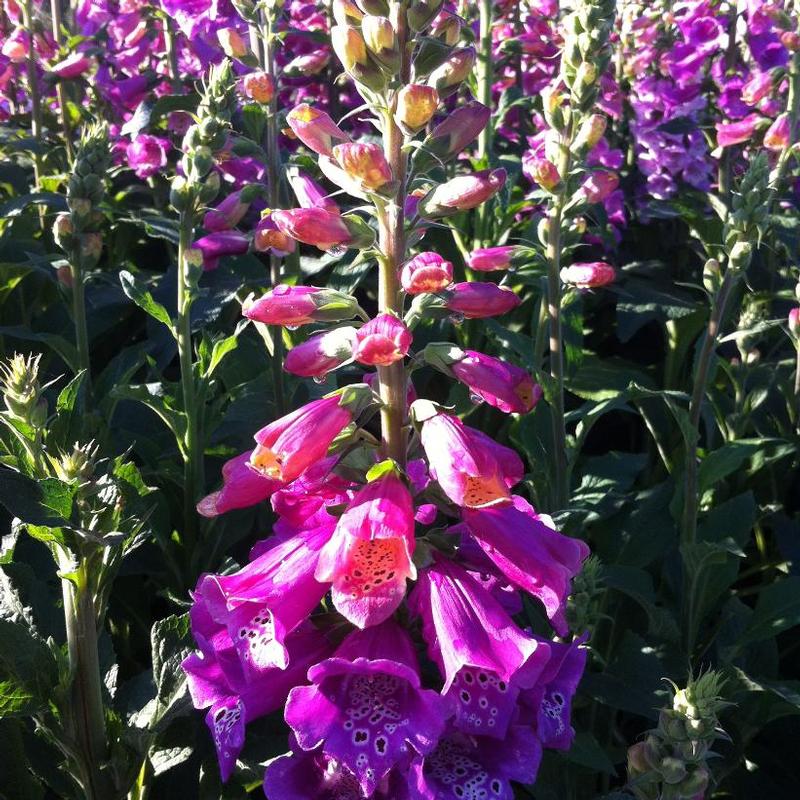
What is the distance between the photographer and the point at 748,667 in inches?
106

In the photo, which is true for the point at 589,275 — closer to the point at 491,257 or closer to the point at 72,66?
Answer: the point at 491,257

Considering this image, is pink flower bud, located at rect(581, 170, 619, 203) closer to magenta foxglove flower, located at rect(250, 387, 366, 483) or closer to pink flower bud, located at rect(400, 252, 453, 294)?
pink flower bud, located at rect(400, 252, 453, 294)

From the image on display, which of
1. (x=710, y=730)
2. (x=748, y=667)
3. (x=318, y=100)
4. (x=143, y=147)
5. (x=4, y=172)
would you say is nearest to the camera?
(x=710, y=730)

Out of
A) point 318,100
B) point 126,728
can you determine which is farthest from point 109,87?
point 126,728

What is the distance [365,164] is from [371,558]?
635mm

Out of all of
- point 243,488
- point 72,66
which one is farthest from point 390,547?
point 72,66

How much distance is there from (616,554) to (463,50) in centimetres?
166

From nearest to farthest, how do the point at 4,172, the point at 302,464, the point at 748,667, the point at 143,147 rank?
the point at 302,464, the point at 748,667, the point at 143,147, the point at 4,172

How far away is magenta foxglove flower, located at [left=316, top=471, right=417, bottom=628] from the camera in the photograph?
4.72 feet

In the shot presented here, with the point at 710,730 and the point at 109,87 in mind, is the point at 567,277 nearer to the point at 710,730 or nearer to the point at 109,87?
the point at 710,730

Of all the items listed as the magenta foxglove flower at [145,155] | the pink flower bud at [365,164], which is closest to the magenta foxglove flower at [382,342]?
the pink flower bud at [365,164]

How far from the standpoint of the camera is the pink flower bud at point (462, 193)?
5.28ft

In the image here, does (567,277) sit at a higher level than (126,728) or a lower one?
higher

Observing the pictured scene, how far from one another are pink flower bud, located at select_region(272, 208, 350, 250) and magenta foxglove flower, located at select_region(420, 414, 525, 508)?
0.35m
